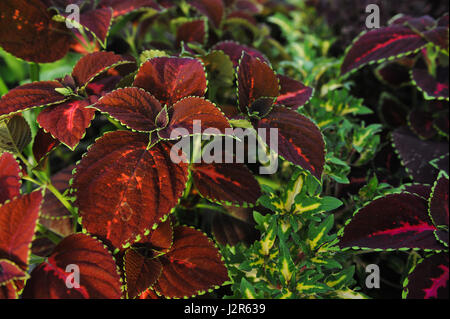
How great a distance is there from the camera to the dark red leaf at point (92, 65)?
2.65 ft

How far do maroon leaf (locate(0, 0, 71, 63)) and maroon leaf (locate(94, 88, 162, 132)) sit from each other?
38 centimetres

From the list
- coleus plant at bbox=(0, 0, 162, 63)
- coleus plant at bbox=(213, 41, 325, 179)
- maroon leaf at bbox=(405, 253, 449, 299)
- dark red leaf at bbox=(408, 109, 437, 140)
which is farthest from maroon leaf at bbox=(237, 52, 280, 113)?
dark red leaf at bbox=(408, 109, 437, 140)

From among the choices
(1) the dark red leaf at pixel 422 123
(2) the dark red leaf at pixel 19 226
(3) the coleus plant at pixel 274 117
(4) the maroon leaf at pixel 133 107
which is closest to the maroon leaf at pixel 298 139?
(3) the coleus plant at pixel 274 117

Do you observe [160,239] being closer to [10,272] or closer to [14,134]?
[10,272]

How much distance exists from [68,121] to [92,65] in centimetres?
16

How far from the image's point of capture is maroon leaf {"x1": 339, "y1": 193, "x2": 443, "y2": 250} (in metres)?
0.72

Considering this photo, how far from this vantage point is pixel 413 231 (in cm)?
75

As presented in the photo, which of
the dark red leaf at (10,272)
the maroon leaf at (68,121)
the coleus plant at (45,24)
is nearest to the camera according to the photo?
the dark red leaf at (10,272)

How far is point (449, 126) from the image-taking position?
3.75 feet

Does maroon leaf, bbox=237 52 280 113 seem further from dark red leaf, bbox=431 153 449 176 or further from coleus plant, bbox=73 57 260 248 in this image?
dark red leaf, bbox=431 153 449 176

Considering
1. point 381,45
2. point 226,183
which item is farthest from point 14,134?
point 381,45

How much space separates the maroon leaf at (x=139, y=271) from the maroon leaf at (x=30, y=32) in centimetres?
55

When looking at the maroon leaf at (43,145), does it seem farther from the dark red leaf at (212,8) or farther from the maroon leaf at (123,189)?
the dark red leaf at (212,8)
